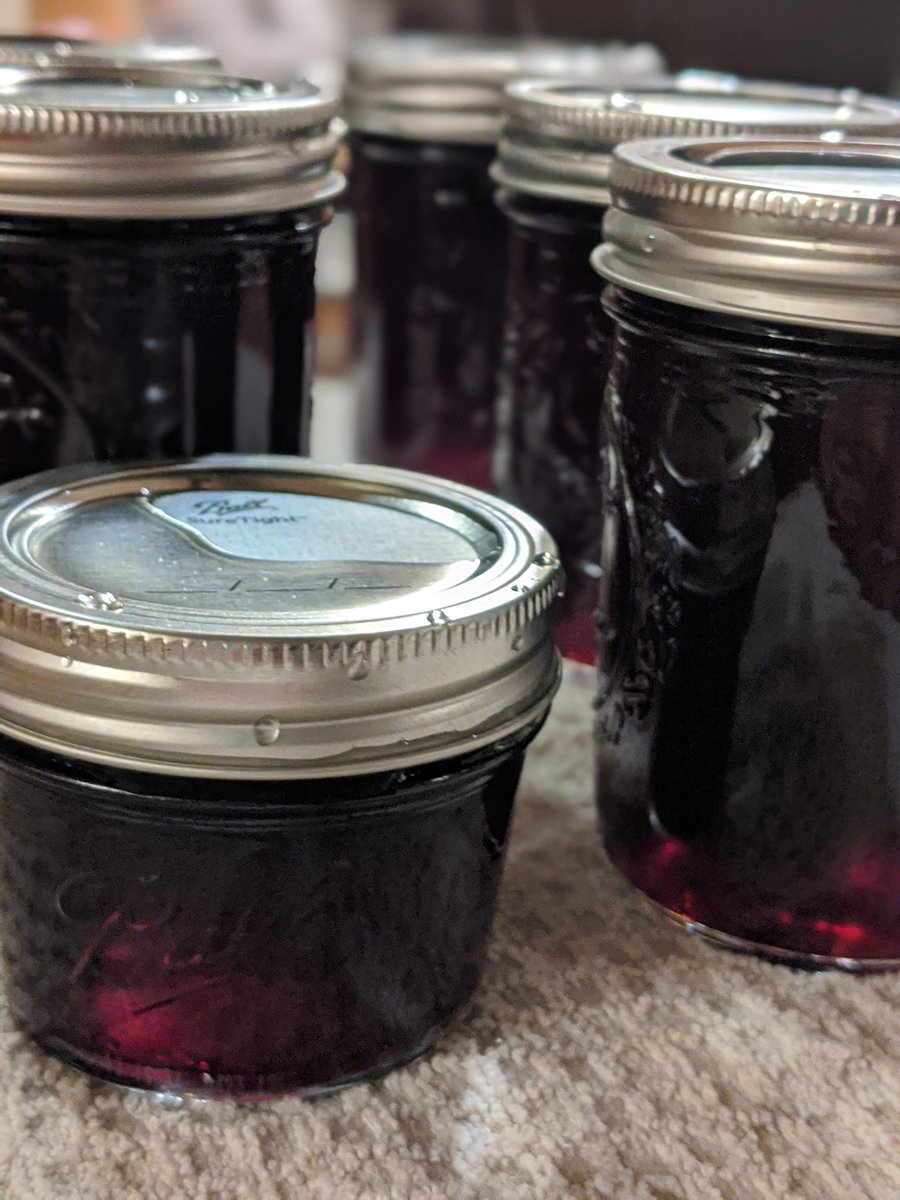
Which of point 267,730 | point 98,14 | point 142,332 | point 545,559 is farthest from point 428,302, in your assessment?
point 98,14

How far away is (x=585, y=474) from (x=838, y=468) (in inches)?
11.7

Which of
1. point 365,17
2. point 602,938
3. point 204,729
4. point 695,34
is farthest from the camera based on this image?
point 365,17

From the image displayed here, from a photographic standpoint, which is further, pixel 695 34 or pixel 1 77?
pixel 695 34

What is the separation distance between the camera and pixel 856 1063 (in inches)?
22.4

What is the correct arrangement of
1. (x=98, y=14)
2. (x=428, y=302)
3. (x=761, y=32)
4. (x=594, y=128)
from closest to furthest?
(x=594, y=128), (x=428, y=302), (x=761, y=32), (x=98, y=14)

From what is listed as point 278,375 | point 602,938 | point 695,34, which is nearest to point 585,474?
point 278,375

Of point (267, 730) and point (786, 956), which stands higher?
point (267, 730)

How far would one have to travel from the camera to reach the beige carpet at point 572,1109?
1.64 feet

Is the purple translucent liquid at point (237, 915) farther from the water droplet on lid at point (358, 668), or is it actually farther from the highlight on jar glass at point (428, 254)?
the highlight on jar glass at point (428, 254)

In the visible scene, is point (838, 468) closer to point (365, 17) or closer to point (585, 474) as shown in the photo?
point (585, 474)

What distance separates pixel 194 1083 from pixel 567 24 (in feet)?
4.34

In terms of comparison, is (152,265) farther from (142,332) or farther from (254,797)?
(254,797)

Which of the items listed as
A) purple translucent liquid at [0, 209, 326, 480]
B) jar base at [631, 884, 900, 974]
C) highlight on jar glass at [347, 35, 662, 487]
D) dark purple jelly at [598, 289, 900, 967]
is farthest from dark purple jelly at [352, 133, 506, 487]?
jar base at [631, 884, 900, 974]

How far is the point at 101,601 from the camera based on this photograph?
508mm
